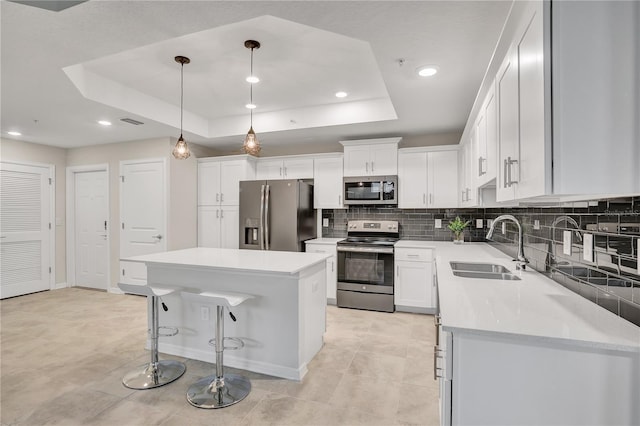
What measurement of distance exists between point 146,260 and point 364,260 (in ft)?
8.19

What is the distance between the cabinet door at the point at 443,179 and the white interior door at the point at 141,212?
3765mm

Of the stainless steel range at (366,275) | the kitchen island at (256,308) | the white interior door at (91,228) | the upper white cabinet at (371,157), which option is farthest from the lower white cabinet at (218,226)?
the kitchen island at (256,308)

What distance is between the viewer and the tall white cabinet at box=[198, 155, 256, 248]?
495cm

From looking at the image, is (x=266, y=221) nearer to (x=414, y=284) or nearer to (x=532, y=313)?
(x=414, y=284)

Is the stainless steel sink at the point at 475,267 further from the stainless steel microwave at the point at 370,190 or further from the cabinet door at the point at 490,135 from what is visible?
the stainless steel microwave at the point at 370,190

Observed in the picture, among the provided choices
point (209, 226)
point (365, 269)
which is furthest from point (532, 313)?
point (209, 226)

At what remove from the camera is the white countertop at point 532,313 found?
1.12 m

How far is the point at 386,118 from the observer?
12.4 feet

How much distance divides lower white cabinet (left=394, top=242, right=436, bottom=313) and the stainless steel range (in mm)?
100

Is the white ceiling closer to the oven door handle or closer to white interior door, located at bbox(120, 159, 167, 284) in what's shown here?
white interior door, located at bbox(120, 159, 167, 284)

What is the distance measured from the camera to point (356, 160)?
4.54m

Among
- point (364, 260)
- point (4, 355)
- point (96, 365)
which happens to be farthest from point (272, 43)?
point (4, 355)

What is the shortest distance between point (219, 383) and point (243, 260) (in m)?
0.91

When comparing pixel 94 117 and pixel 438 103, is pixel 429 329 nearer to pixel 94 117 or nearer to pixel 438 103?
pixel 438 103
